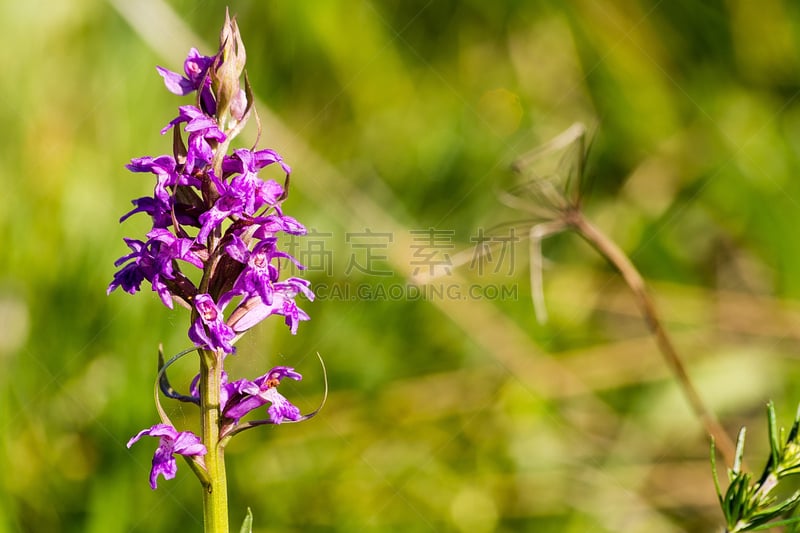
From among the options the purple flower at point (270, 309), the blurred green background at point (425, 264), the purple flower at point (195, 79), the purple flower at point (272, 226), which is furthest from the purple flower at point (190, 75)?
the blurred green background at point (425, 264)

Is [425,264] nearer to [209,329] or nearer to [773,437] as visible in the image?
[773,437]

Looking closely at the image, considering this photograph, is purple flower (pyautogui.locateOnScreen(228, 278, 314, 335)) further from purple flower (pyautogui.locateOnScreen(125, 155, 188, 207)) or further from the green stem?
purple flower (pyautogui.locateOnScreen(125, 155, 188, 207))

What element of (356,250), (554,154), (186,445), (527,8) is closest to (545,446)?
(356,250)

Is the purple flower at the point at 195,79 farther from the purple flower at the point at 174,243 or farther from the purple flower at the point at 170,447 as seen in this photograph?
the purple flower at the point at 170,447

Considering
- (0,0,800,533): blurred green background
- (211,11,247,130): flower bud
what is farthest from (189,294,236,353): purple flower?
(0,0,800,533): blurred green background

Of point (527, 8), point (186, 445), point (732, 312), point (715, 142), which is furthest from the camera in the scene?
point (527, 8)

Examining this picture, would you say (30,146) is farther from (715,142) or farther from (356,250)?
(715,142)

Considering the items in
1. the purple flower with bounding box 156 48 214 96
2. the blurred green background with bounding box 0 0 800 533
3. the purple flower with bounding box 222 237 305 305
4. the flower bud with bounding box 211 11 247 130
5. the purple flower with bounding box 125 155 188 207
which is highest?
the blurred green background with bounding box 0 0 800 533
